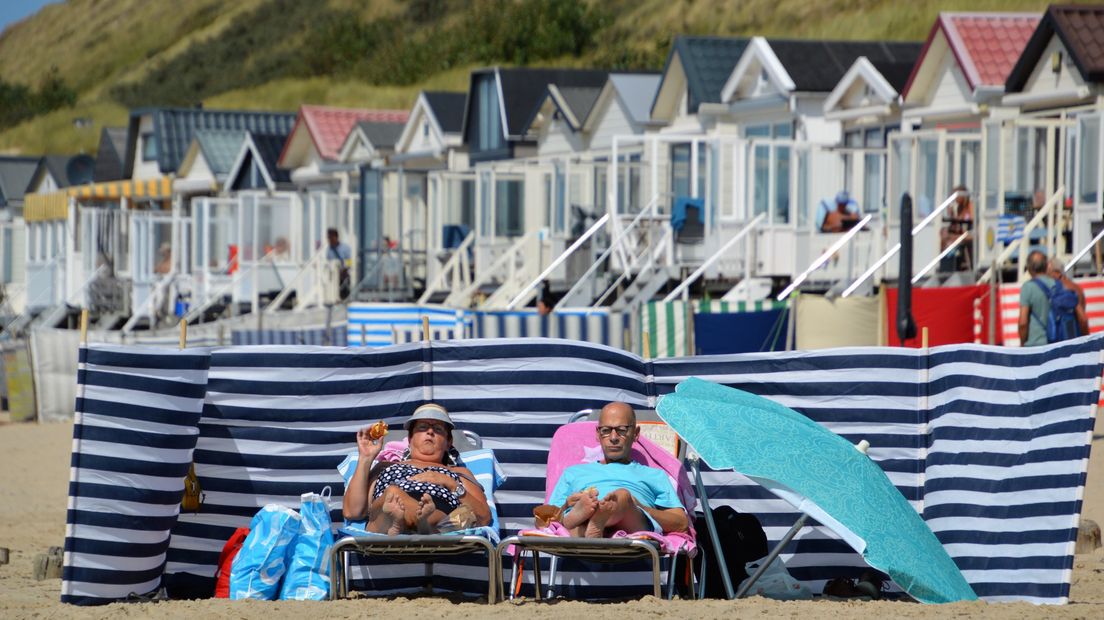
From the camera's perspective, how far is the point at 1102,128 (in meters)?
16.5

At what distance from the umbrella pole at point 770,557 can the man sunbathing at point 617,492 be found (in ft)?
1.16

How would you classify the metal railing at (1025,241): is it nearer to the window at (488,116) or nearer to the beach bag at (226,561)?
the beach bag at (226,561)

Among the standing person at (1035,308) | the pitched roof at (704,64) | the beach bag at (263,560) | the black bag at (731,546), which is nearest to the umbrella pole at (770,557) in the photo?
the black bag at (731,546)

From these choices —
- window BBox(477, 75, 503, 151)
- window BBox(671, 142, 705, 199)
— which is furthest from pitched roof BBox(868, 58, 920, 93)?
window BBox(477, 75, 503, 151)

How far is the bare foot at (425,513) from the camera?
6609 mm

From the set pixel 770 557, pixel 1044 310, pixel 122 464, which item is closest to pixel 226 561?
pixel 122 464

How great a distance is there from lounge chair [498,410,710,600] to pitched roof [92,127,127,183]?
1442 inches

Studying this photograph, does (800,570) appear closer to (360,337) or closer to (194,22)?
(360,337)

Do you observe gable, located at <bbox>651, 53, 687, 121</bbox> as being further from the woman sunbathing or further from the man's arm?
the man's arm

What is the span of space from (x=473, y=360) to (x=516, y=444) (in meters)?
0.43

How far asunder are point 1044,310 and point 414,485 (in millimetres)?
7063

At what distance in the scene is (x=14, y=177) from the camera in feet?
152

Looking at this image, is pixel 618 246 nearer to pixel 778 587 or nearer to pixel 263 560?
pixel 778 587

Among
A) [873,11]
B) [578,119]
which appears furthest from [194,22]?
[578,119]
